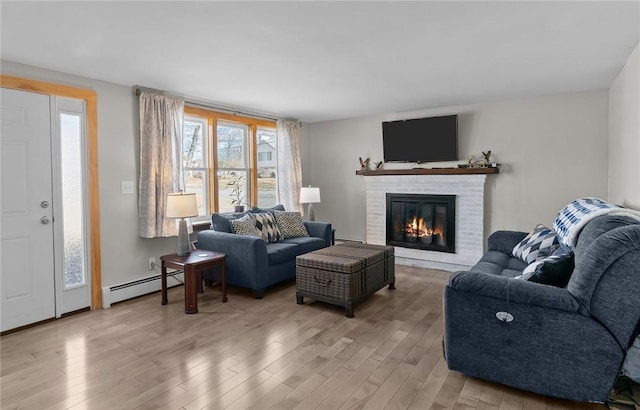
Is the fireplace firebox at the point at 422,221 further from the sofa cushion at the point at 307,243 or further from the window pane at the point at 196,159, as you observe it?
the window pane at the point at 196,159

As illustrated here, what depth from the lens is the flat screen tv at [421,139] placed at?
16.4 feet

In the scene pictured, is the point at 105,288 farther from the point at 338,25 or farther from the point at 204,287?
the point at 338,25

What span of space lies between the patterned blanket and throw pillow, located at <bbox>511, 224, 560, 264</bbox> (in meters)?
0.09

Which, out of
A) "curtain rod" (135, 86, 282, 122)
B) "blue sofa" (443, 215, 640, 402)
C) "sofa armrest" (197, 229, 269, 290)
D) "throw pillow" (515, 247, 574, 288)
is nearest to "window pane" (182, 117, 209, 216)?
"curtain rod" (135, 86, 282, 122)

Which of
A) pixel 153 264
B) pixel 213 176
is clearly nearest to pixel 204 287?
pixel 153 264

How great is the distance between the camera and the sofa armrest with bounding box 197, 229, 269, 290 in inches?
151

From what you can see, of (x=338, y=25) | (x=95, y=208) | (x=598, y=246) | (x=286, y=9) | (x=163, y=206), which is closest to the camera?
(x=598, y=246)

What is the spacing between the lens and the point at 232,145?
17.1 ft

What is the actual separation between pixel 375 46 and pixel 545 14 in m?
1.11

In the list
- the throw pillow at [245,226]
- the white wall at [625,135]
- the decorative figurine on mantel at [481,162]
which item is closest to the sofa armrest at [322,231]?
the throw pillow at [245,226]

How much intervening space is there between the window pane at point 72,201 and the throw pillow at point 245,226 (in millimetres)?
1505

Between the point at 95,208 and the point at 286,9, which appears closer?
the point at 286,9

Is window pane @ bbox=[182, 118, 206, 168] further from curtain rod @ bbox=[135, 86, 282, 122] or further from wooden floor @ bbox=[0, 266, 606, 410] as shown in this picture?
wooden floor @ bbox=[0, 266, 606, 410]

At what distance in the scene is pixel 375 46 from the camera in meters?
2.80
